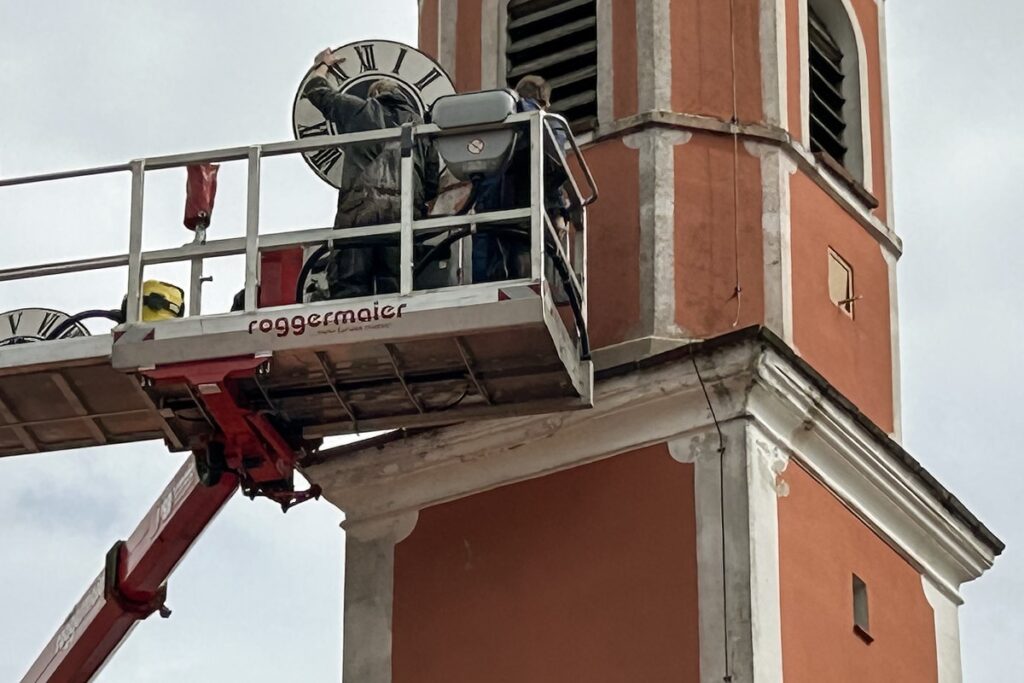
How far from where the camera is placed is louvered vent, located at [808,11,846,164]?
79.9 ft

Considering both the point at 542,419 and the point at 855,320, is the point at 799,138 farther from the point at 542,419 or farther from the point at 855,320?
the point at 542,419

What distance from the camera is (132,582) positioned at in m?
23.9

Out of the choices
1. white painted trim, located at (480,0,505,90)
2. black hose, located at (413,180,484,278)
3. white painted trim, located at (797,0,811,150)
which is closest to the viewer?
black hose, located at (413,180,484,278)

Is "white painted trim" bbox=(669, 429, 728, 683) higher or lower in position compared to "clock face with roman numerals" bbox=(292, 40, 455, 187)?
lower

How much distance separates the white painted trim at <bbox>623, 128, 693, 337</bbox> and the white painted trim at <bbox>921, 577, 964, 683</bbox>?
9.23 feet

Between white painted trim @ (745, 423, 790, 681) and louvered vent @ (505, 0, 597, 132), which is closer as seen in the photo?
white painted trim @ (745, 423, 790, 681)

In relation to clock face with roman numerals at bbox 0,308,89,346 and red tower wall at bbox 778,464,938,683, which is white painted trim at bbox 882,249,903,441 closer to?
red tower wall at bbox 778,464,938,683

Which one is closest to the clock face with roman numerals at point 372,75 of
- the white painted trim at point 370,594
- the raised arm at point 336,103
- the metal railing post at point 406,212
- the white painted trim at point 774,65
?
the raised arm at point 336,103

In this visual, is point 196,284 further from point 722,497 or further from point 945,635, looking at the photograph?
point 945,635

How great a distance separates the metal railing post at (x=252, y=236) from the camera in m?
20.8

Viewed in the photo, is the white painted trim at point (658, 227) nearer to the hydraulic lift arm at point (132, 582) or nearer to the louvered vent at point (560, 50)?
the louvered vent at point (560, 50)

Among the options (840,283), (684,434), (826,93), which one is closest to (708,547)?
(684,434)

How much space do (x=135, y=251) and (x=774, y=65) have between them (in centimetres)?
523

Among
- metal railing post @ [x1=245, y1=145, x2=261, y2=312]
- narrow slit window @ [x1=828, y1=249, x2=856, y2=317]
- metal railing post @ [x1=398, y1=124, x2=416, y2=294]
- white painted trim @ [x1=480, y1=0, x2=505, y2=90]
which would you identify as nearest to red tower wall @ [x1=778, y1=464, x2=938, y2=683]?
narrow slit window @ [x1=828, y1=249, x2=856, y2=317]
